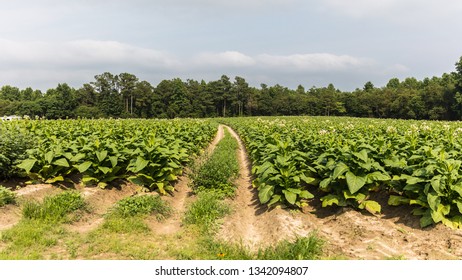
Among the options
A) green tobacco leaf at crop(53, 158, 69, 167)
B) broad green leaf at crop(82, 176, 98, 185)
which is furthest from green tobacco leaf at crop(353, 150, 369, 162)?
green tobacco leaf at crop(53, 158, 69, 167)

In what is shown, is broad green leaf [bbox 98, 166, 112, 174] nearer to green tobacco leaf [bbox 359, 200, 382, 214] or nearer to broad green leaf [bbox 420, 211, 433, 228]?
green tobacco leaf [bbox 359, 200, 382, 214]

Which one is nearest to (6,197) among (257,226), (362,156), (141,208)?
(141,208)

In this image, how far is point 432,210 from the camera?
5.57 meters

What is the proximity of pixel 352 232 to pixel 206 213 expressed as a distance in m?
3.09

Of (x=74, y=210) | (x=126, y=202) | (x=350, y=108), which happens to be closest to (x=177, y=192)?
(x=126, y=202)

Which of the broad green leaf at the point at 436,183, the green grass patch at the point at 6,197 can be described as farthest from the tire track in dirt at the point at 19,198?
the broad green leaf at the point at 436,183

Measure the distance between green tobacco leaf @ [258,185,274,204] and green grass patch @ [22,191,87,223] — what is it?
4096 mm

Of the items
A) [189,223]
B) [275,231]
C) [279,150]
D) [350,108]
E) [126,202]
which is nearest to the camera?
→ [275,231]

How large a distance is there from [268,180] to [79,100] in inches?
4460

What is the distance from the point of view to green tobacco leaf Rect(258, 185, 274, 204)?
6.87 meters

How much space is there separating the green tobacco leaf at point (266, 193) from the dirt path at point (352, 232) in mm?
328

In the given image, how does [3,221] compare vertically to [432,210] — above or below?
below

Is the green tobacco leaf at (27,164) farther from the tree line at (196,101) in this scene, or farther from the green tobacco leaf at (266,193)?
the tree line at (196,101)
